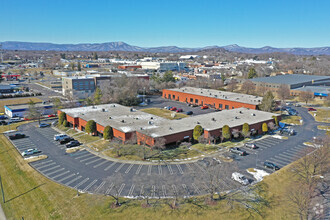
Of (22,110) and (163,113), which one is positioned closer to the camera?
(22,110)

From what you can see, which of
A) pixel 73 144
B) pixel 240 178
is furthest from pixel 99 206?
pixel 73 144

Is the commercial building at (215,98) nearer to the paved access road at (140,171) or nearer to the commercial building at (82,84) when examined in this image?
the paved access road at (140,171)

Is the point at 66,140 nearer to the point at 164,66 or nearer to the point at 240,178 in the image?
the point at 240,178

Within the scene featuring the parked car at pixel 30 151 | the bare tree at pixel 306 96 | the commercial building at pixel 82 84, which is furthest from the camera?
the commercial building at pixel 82 84

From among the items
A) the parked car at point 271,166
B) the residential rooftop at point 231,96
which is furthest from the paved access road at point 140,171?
the residential rooftop at point 231,96

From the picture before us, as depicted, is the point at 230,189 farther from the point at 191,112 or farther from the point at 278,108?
the point at 278,108

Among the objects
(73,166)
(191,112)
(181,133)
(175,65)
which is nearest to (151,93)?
Answer: (191,112)

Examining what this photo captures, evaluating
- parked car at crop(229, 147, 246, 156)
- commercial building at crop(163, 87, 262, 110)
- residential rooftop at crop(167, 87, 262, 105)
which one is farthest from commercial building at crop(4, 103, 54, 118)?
parked car at crop(229, 147, 246, 156)
